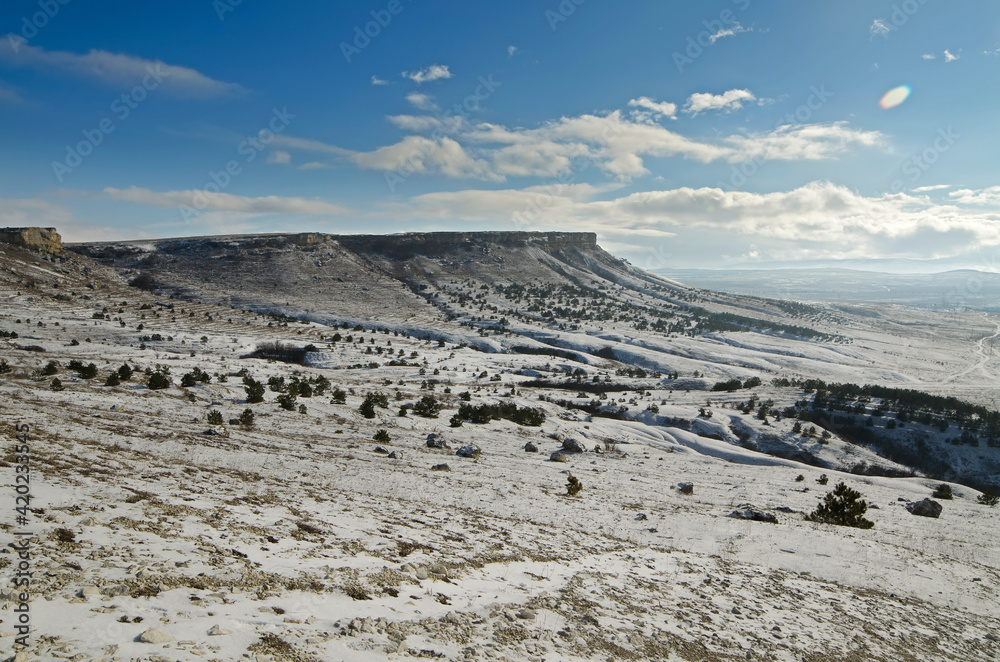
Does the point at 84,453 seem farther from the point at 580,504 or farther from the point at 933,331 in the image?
the point at 933,331

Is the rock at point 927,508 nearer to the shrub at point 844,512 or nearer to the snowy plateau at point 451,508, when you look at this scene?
the snowy plateau at point 451,508

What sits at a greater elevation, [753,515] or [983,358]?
[983,358]

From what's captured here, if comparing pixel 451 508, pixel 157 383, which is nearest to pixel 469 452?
pixel 451 508

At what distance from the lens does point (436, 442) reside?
18.2 metres

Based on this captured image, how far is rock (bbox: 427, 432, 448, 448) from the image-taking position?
18.1m

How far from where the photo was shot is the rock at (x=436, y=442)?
18.1 metres

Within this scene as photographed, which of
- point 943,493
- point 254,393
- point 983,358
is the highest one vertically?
point 983,358


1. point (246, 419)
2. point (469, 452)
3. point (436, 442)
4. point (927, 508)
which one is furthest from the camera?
point (436, 442)

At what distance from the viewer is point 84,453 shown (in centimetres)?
1033

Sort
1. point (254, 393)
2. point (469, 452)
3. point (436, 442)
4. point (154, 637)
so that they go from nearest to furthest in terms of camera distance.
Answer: point (154, 637)
point (469, 452)
point (436, 442)
point (254, 393)

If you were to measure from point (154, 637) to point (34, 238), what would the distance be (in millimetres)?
78121

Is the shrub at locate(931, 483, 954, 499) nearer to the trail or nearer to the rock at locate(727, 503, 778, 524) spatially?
the rock at locate(727, 503, 778, 524)

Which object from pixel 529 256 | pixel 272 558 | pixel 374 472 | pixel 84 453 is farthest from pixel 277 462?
pixel 529 256

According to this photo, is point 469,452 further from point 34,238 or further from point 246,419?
point 34,238
